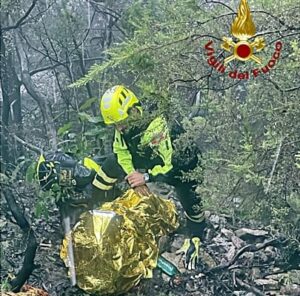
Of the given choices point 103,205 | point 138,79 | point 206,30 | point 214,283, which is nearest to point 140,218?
point 103,205

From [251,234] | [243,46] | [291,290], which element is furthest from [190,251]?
[243,46]

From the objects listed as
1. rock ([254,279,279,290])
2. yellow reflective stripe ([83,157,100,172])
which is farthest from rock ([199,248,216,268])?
yellow reflective stripe ([83,157,100,172])

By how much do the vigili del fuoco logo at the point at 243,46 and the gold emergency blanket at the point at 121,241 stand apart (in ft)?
1.27

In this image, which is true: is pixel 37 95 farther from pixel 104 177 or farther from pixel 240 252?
pixel 240 252

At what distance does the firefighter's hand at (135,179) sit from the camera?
161 centimetres

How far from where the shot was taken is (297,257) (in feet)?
5.29

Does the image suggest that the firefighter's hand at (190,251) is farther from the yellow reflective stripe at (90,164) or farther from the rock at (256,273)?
the yellow reflective stripe at (90,164)

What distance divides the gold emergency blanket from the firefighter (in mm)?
49

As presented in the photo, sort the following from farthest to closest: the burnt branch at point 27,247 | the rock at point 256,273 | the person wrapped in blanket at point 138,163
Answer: the burnt branch at point 27,247
the rock at point 256,273
the person wrapped in blanket at point 138,163

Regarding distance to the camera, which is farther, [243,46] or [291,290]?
[291,290]

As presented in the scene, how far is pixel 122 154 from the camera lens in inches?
63.1

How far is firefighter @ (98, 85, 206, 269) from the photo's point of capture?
1.52 meters

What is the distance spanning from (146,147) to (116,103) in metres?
0.13

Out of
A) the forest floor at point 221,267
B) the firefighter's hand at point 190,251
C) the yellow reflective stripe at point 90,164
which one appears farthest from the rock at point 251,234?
the yellow reflective stripe at point 90,164
